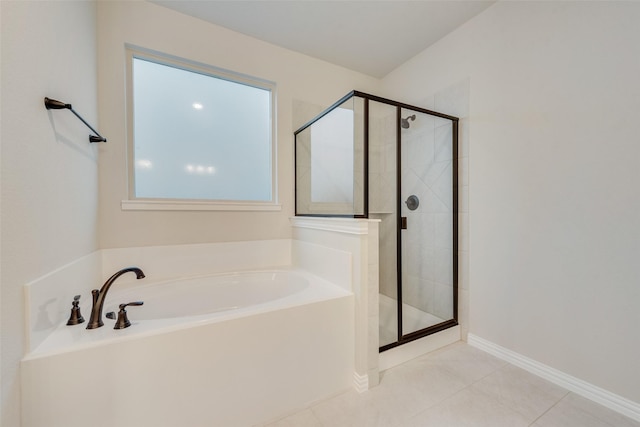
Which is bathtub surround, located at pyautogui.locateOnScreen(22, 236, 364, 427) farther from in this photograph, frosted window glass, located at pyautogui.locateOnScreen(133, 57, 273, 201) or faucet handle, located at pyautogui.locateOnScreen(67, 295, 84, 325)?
frosted window glass, located at pyautogui.locateOnScreen(133, 57, 273, 201)

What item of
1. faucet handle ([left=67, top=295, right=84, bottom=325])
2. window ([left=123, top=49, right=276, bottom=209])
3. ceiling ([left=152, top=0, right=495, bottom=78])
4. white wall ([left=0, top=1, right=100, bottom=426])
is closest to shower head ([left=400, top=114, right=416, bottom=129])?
ceiling ([left=152, top=0, right=495, bottom=78])

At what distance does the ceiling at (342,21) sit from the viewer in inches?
70.4

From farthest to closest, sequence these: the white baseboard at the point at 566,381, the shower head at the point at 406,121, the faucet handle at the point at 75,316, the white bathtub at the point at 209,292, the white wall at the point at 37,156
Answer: the shower head at the point at 406,121
the white bathtub at the point at 209,292
the white baseboard at the point at 566,381
the faucet handle at the point at 75,316
the white wall at the point at 37,156

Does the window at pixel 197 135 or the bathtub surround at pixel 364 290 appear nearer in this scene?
the bathtub surround at pixel 364 290

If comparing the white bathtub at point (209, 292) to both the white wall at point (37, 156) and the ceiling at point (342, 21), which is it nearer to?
the white wall at point (37, 156)

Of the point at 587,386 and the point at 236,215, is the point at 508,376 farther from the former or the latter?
the point at 236,215

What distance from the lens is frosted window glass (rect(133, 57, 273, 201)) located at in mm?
1874

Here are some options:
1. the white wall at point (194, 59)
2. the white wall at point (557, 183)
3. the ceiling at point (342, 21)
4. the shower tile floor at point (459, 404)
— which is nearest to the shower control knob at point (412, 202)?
the white wall at point (557, 183)

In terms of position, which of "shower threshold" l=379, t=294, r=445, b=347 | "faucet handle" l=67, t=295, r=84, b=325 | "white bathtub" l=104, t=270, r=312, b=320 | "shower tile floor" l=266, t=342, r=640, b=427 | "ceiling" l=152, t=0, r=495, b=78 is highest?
"ceiling" l=152, t=0, r=495, b=78

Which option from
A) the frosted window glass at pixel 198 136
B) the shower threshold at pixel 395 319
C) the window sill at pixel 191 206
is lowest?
the shower threshold at pixel 395 319

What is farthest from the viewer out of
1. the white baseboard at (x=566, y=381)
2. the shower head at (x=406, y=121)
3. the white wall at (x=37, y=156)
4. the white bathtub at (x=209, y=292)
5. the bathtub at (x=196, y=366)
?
the shower head at (x=406, y=121)

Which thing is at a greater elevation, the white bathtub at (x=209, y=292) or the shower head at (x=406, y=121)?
the shower head at (x=406, y=121)

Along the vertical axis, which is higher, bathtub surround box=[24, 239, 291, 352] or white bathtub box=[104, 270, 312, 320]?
bathtub surround box=[24, 239, 291, 352]

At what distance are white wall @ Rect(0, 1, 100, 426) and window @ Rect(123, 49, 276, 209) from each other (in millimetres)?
439
